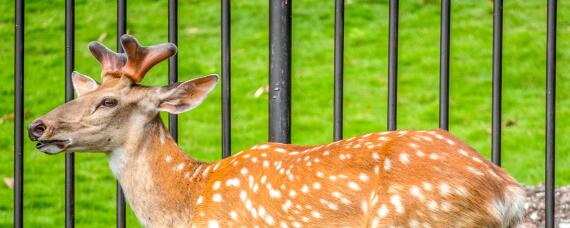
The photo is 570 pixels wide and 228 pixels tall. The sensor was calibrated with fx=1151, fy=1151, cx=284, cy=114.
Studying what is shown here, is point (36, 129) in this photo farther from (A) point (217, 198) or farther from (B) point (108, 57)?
(A) point (217, 198)

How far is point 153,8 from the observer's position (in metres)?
11.0

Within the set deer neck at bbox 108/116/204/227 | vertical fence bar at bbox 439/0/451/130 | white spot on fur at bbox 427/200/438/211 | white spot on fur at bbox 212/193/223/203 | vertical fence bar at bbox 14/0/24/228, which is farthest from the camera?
vertical fence bar at bbox 14/0/24/228

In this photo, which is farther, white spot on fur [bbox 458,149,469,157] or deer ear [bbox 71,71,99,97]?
deer ear [bbox 71,71,99,97]

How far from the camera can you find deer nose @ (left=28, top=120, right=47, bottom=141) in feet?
12.4

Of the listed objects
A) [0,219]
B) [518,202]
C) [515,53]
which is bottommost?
[0,219]

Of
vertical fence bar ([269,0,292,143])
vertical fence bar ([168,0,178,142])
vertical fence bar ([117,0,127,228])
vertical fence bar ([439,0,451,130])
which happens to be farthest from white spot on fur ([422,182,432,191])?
vertical fence bar ([117,0,127,228])

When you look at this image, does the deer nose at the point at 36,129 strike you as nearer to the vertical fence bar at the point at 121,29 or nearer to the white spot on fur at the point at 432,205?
the vertical fence bar at the point at 121,29

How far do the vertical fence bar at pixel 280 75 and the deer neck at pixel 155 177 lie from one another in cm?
51

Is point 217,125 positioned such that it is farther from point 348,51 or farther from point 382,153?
point 382,153

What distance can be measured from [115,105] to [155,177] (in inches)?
11.8

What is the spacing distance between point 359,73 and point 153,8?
255cm

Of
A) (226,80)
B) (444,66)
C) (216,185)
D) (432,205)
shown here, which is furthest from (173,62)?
(432,205)

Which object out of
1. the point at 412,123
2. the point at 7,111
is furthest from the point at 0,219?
the point at 412,123

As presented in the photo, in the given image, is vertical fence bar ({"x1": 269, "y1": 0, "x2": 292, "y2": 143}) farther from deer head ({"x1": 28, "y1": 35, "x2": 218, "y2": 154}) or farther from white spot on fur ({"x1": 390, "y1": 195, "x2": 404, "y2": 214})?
white spot on fur ({"x1": 390, "y1": 195, "x2": 404, "y2": 214})
